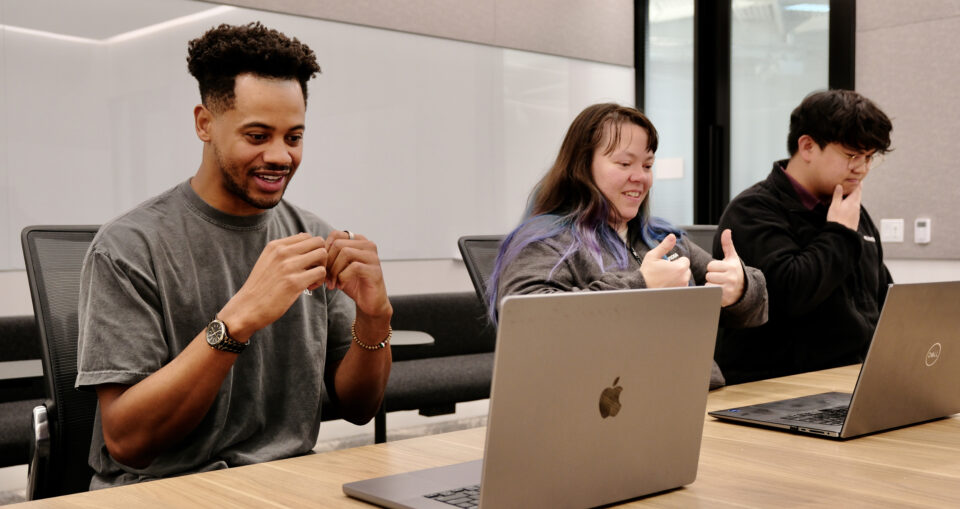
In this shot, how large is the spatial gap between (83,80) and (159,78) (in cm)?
27

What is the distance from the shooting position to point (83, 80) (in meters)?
3.21

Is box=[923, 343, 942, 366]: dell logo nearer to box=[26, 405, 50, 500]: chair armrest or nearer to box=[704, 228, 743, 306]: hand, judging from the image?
box=[704, 228, 743, 306]: hand

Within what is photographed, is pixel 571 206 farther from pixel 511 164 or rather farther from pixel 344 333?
pixel 511 164

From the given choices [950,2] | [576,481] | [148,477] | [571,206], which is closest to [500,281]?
[571,206]

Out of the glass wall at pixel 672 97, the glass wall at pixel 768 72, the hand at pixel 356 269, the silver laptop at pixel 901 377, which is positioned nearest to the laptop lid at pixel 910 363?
the silver laptop at pixel 901 377

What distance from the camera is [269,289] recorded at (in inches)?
48.7

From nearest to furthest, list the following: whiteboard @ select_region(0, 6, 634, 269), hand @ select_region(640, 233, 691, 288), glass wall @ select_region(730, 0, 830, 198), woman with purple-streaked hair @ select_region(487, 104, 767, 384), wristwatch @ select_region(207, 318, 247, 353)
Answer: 1. wristwatch @ select_region(207, 318, 247, 353)
2. hand @ select_region(640, 233, 691, 288)
3. woman with purple-streaked hair @ select_region(487, 104, 767, 384)
4. whiteboard @ select_region(0, 6, 634, 269)
5. glass wall @ select_region(730, 0, 830, 198)

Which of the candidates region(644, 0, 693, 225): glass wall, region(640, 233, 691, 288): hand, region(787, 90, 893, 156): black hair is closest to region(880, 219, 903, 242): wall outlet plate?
region(644, 0, 693, 225): glass wall

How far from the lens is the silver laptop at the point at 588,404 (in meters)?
0.81

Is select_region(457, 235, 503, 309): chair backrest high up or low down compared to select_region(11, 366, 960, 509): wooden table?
up

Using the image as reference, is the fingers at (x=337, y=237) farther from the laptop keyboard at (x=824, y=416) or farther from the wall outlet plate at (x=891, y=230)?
the wall outlet plate at (x=891, y=230)

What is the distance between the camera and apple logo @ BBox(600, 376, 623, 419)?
0.90 m

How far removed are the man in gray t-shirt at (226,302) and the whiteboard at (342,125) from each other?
198cm

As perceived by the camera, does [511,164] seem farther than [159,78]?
Yes
